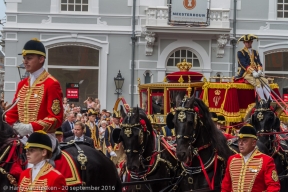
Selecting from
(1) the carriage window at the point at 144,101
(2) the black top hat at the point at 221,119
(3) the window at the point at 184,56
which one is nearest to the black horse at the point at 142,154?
(2) the black top hat at the point at 221,119

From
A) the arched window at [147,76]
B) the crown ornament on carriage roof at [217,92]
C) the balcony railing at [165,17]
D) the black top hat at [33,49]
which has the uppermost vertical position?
the balcony railing at [165,17]

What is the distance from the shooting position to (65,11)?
94.5 feet

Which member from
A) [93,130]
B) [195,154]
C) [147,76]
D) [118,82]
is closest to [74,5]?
[118,82]

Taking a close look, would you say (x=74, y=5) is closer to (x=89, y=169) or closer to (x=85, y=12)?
(x=85, y=12)

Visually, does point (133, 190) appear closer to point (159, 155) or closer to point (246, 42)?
point (159, 155)

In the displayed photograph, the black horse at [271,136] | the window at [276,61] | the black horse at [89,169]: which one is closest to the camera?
the black horse at [89,169]

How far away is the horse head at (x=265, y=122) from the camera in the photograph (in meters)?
11.9

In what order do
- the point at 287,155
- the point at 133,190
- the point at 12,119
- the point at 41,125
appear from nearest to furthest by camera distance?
1. the point at 41,125
2. the point at 12,119
3. the point at 133,190
4. the point at 287,155

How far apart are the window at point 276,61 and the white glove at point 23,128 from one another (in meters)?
22.7

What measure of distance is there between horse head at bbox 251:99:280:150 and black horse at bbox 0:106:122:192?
11.1ft

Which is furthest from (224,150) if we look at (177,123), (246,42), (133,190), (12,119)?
(246,42)

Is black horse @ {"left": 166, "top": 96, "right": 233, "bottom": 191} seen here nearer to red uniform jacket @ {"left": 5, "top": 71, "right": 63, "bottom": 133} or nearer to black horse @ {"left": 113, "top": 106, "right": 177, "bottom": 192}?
black horse @ {"left": 113, "top": 106, "right": 177, "bottom": 192}

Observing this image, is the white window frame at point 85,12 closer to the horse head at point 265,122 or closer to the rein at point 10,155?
the horse head at point 265,122

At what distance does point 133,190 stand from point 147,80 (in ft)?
59.1
